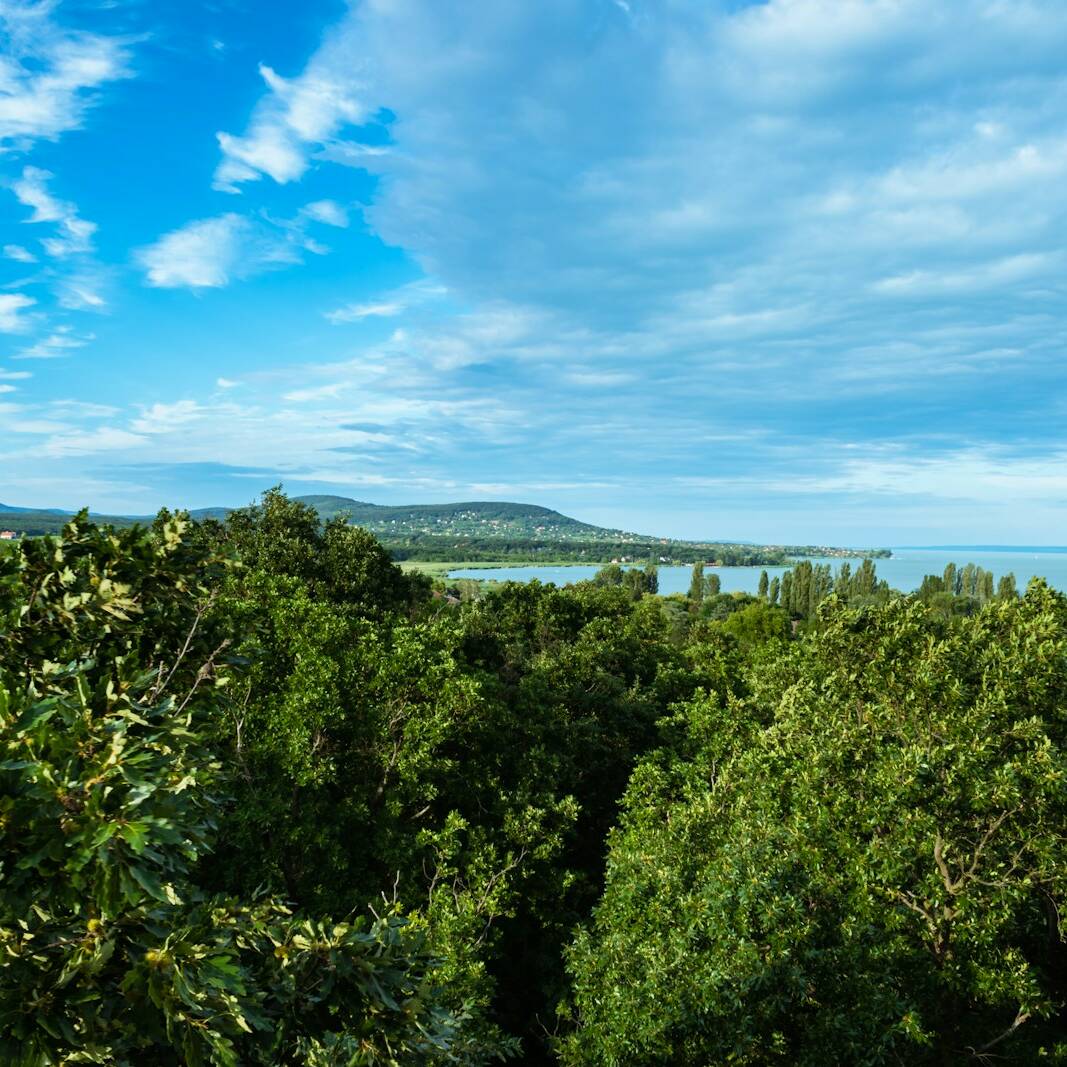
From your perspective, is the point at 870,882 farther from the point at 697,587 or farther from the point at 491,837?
the point at 697,587

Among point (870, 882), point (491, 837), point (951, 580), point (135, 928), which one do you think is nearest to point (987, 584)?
point (951, 580)

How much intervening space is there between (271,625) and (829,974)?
16.1 meters

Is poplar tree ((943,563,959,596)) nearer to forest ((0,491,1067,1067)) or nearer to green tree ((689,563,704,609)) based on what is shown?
green tree ((689,563,704,609))

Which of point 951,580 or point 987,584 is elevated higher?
point 951,580

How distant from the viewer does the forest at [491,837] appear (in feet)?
14.8

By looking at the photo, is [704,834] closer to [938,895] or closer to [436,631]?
[938,895]

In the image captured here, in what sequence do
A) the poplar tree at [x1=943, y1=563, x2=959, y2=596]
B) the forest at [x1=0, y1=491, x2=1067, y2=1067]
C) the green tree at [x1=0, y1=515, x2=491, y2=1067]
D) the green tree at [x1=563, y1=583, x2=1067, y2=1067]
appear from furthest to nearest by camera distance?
the poplar tree at [x1=943, y1=563, x2=959, y2=596]
the green tree at [x1=563, y1=583, x2=1067, y2=1067]
the forest at [x1=0, y1=491, x2=1067, y2=1067]
the green tree at [x1=0, y1=515, x2=491, y2=1067]

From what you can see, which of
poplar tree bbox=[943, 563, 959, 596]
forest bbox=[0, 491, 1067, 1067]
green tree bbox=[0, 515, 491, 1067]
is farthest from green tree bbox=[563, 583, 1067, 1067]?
poplar tree bbox=[943, 563, 959, 596]

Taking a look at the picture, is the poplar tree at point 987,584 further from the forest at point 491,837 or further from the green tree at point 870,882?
the green tree at point 870,882

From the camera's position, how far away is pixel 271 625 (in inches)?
811

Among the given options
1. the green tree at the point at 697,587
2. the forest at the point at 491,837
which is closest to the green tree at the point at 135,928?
the forest at the point at 491,837

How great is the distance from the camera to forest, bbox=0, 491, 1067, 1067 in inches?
177

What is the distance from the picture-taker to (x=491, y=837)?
18031mm

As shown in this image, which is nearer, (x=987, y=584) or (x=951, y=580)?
(x=987, y=584)
